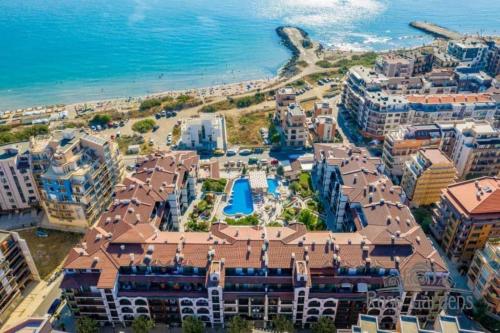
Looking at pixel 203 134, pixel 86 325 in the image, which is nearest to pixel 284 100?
pixel 203 134

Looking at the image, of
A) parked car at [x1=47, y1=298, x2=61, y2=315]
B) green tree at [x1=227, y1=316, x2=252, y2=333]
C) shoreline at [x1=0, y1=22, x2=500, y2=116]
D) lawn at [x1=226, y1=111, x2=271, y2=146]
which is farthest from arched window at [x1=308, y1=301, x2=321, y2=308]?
shoreline at [x1=0, y1=22, x2=500, y2=116]

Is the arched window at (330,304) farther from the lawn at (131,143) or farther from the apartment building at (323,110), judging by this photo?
the apartment building at (323,110)

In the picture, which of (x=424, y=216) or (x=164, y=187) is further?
(x=424, y=216)

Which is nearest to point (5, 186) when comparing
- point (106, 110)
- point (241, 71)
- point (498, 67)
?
point (106, 110)

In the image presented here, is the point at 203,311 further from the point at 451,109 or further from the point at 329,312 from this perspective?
the point at 451,109

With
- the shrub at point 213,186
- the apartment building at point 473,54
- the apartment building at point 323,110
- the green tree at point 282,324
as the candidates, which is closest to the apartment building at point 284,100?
the apartment building at point 323,110

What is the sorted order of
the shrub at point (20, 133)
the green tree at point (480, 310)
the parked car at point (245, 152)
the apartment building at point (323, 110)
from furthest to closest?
the apartment building at point (323, 110)
the shrub at point (20, 133)
the parked car at point (245, 152)
the green tree at point (480, 310)

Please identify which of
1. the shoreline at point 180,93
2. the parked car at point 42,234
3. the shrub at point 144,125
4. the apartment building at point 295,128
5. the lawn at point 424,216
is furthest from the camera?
the shoreline at point 180,93
